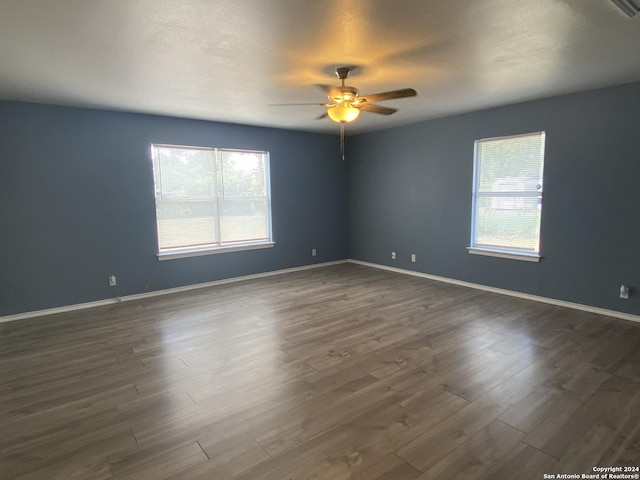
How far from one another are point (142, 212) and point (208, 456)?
3.82 m

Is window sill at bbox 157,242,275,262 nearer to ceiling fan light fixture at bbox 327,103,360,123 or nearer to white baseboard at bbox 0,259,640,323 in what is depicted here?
white baseboard at bbox 0,259,640,323

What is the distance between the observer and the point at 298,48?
2.67 meters

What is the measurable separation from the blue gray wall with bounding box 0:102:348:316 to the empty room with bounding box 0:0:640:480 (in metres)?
0.02

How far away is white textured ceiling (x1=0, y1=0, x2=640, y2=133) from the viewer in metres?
2.13

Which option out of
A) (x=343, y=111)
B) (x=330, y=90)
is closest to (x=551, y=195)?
(x=343, y=111)

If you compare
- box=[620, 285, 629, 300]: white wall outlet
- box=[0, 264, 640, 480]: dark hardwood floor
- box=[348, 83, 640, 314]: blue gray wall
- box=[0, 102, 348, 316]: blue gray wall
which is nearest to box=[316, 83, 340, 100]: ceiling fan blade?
box=[0, 264, 640, 480]: dark hardwood floor

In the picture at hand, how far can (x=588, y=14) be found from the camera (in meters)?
2.23

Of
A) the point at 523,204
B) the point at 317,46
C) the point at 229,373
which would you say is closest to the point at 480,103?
the point at 523,204

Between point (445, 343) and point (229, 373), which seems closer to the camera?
point (229, 373)

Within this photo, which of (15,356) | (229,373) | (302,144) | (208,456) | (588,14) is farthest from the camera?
(302,144)

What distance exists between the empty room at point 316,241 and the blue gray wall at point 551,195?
0.03 metres

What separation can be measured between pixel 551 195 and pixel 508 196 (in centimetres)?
55

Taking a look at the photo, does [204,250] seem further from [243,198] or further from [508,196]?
[508,196]

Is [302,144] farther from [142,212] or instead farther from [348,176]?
[142,212]
